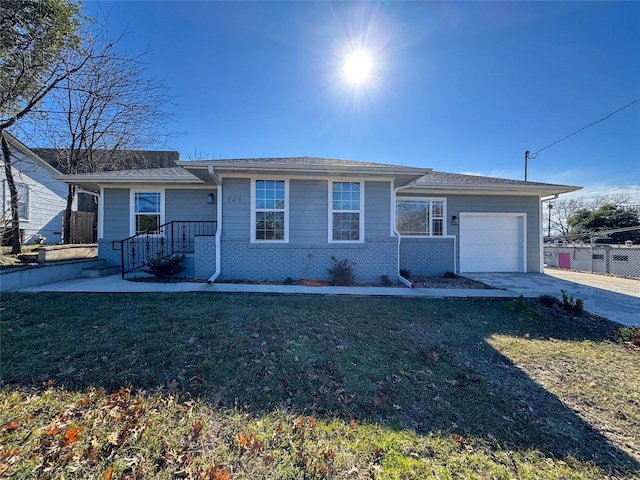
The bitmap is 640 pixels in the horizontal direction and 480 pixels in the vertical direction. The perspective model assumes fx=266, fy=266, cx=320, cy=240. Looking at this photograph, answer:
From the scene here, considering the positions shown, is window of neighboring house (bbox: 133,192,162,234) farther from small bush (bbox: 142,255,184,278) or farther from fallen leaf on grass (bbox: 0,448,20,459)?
fallen leaf on grass (bbox: 0,448,20,459)

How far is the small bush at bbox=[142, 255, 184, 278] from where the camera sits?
709cm

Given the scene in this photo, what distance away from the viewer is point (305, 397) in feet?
8.10

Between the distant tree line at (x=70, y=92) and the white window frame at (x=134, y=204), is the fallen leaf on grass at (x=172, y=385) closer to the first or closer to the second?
the distant tree line at (x=70, y=92)

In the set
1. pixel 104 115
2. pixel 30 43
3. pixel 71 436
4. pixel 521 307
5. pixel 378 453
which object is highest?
pixel 104 115

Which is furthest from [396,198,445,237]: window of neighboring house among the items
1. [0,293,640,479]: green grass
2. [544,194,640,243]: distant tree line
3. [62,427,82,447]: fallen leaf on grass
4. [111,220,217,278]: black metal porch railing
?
[544,194,640,243]: distant tree line

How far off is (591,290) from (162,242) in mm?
12615

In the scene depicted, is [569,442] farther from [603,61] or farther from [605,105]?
[605,105]

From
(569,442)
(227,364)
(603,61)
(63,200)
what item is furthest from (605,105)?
(63,200)

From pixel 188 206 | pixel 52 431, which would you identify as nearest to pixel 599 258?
pixel 188 206

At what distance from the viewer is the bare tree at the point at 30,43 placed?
4.80 meters

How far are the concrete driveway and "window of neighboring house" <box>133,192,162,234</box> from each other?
1047 centimetres

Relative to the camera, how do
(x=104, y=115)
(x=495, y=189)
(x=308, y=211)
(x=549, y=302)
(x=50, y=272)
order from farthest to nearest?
(x=104, y=115) < (x=495, y=189) < (x=308, y=211) < (x=50, y=272) < (x=549, y=302)

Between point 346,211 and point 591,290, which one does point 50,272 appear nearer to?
point 346,211

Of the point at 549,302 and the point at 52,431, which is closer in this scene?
the point at 52,431
